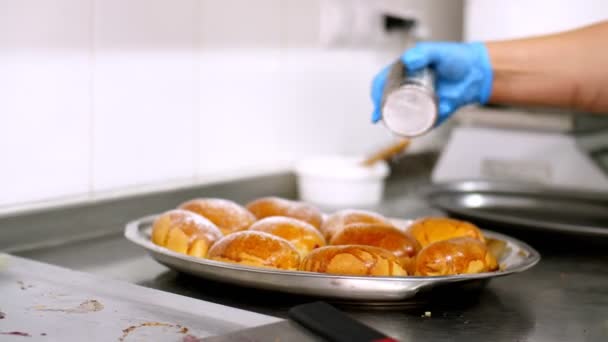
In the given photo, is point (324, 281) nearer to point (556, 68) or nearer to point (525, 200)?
point (556, 68)

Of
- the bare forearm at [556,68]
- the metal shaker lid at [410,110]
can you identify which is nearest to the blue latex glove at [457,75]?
the bare forearm at [556,68]

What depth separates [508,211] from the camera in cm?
159

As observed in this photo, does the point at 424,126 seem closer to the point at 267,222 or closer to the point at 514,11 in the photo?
the point at 267,222

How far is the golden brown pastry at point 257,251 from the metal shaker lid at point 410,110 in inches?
8.5

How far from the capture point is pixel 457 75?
1.30 meters

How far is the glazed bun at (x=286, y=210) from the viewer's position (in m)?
1.14

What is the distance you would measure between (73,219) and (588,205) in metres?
0.95

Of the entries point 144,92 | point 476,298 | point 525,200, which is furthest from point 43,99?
point 525,200

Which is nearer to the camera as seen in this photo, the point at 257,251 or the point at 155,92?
the point at 257,251

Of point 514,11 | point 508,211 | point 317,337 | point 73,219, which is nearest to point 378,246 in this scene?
point 317,337

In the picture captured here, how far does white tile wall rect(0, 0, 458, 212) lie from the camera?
120cm

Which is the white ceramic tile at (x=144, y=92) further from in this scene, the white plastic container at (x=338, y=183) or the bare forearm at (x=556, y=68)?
the bare forearm at (x=556, y=68)

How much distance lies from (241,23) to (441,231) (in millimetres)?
726

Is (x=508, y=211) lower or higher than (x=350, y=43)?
lower
